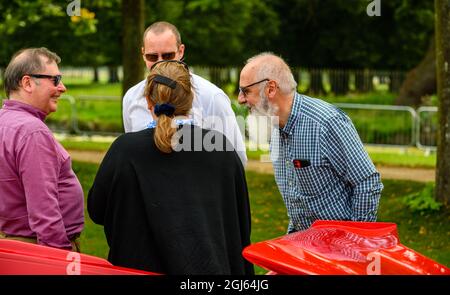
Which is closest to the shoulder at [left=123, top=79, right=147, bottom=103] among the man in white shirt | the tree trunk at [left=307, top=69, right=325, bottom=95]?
the man in white shirt

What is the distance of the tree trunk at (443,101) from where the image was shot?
33.5 ft

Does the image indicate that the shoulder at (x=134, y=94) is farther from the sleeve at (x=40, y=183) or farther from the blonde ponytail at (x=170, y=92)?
the blonde ponytail at (x=170, y=92)

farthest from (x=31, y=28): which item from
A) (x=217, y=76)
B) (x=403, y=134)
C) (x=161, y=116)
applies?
(x=161, y=116)

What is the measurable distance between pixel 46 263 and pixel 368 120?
17.9 meters

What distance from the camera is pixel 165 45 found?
5.82 m

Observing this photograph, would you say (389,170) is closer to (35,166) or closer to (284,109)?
(284,109)

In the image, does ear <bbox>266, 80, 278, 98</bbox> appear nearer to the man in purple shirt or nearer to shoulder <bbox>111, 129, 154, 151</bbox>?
shoulder <bbox>111, 129, 154, 151</bbox>

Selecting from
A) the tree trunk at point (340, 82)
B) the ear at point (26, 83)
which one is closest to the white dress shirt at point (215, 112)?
the ear at point (26, 83)

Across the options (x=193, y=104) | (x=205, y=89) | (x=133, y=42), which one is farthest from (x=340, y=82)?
(x=193, y=104)

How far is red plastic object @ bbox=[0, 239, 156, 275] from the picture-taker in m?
3.41

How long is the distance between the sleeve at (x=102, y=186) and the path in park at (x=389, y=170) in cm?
1040

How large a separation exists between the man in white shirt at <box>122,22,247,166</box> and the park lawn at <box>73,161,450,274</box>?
7.08 feet

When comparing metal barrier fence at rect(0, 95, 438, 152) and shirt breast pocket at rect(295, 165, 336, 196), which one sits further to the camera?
metal barrier fence at rect(0, 95, 438, 152)
